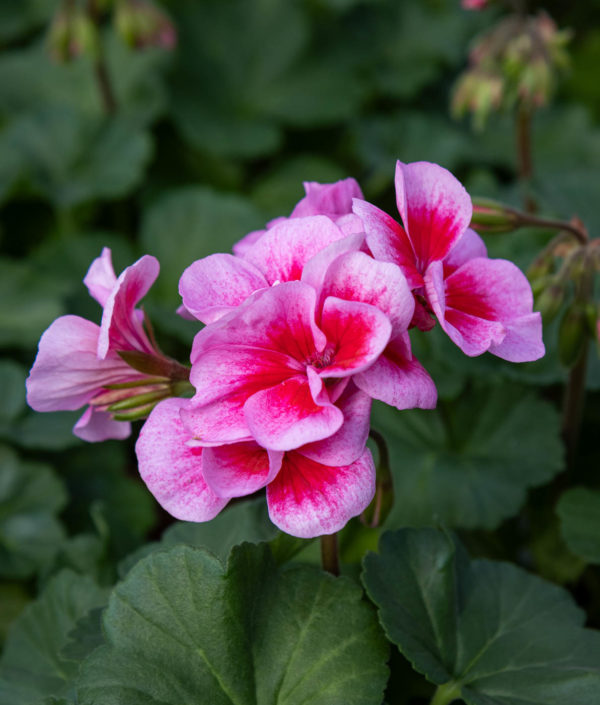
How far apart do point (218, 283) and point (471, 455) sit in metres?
0.84

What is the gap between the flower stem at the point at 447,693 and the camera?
93cm

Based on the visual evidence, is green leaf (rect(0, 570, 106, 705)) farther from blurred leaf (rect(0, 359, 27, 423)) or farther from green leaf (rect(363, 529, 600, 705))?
blurred leaf (rect(0, 359, 27, 423))

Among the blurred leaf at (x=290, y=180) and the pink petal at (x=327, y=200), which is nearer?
the pink petal at (x=327, y=200)

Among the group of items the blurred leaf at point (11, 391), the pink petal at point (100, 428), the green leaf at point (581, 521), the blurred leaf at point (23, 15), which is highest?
the pink petal at point (100, 428)

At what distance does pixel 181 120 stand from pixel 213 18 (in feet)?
1.71

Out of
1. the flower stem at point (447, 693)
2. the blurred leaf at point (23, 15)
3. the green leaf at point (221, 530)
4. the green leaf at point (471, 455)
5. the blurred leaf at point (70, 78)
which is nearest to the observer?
the flower stem at point (447, 693)

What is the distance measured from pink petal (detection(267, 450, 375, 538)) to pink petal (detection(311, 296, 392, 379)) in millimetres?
90

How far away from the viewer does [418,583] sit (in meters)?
0.98

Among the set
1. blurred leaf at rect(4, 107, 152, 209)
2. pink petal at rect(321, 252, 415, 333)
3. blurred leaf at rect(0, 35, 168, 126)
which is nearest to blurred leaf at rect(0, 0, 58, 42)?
blurred leaf at rect(0, 35, 168, 126)

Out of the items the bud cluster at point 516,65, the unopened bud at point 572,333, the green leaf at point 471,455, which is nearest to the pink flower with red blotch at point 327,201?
the unopened bud at point 572,333

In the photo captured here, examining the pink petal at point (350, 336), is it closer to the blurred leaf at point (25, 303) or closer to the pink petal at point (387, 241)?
the pink petal at point (387, 241)

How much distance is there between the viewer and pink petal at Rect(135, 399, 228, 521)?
0.80 m

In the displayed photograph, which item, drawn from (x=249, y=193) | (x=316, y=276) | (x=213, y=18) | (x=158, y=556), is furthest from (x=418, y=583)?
(x=213, y=18)

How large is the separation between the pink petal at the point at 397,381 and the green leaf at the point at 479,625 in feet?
0.85
